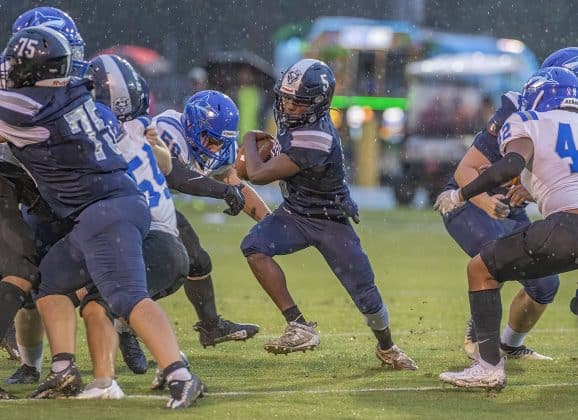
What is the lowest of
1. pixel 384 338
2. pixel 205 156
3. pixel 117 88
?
pixel 384 338

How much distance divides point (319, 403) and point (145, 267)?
1.06 meters

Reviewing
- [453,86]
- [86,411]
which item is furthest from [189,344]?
[453,86]

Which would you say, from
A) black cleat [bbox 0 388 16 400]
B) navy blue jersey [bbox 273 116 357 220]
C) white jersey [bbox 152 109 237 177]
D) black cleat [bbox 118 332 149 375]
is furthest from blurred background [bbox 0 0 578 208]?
black cleat [bbox 0 388 16 400]

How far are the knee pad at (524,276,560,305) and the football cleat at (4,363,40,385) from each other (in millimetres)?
2975

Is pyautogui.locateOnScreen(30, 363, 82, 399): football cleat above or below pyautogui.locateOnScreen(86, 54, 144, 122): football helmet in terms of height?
below

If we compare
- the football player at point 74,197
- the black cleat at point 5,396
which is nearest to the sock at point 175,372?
the football player at point 74,197

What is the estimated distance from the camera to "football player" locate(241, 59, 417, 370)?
739 cm

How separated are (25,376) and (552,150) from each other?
9.65ft

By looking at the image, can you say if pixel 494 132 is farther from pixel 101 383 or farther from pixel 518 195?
pixel 101 383

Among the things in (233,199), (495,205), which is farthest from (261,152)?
(495,205)

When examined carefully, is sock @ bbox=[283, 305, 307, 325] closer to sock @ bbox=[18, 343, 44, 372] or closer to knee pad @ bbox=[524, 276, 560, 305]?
knee pad @ bbox=[524, 276, 560, 305]

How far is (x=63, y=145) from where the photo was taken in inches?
235

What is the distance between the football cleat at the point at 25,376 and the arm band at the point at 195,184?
127 centimetres

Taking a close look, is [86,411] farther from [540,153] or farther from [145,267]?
[540,153]
